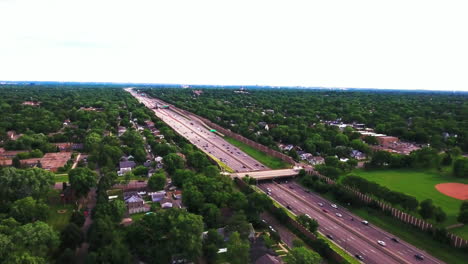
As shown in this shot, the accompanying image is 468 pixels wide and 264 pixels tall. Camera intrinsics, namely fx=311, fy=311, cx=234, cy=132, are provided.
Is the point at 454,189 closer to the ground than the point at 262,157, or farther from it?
farther from it

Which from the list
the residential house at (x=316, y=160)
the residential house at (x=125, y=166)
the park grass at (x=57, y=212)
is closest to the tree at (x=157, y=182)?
the park grass at (x=57, y=212)

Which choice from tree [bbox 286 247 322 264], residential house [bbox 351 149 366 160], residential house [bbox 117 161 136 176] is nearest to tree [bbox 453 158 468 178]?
residential house [bbox 351 149 366 160]

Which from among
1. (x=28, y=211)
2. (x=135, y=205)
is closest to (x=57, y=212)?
(x=28, y=211)

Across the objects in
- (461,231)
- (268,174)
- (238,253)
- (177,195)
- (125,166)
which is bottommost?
(461,231)

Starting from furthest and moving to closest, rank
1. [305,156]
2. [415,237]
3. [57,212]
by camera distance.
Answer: [305,156]
[57,212]
[415,237]

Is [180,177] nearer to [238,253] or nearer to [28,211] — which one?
[28,211]

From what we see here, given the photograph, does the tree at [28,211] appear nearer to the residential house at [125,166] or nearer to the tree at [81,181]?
the tree at [81,181]

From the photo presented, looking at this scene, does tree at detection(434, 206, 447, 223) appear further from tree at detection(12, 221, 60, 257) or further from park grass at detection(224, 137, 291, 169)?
tree at detection(12, 221, 60, 257)
